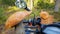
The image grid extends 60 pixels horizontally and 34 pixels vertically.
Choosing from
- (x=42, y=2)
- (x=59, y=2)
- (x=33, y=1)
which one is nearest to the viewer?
(x=59, y=2)

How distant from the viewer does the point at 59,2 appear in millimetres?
13391

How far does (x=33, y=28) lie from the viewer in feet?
16.8

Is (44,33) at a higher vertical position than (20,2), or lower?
lower

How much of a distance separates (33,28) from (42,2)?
10.5 m

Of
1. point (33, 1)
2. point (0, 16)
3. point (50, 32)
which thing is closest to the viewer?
point (50, 32)

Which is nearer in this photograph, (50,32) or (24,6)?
(50,32)

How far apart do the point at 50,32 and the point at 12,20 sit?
2.18 feet

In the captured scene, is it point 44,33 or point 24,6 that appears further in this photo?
point 24,6

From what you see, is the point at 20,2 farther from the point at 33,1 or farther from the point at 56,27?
the point at 33,1

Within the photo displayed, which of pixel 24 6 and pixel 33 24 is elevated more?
pixel 24 6

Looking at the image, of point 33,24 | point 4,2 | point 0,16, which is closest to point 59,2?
point 4,2

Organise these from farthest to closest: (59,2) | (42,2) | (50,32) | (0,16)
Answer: (42,2)
(59,2)
(0,16)
(50,32)

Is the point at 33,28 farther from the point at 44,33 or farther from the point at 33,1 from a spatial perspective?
the point at 33,1

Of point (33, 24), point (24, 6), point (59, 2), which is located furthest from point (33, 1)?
point (24, 6)
